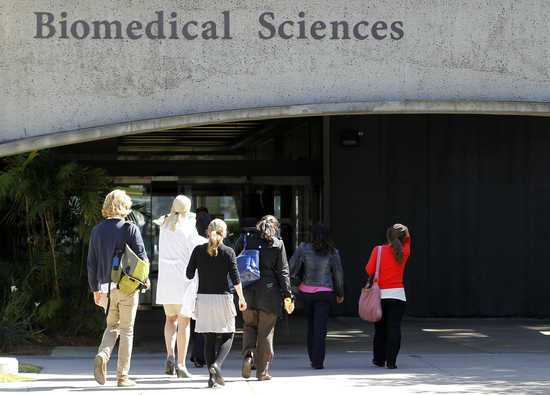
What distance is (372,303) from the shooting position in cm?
1092

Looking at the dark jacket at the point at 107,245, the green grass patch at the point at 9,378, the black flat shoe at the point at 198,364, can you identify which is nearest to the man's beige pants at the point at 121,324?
the dark jacket at the point at 107,245

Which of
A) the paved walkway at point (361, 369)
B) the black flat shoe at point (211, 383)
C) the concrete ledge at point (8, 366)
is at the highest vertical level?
the concrete ledge at point (8, 366)

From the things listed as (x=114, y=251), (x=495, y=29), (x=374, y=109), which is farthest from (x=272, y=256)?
(x=495, y=29)

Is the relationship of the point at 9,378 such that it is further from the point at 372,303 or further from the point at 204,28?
the point at 204,28

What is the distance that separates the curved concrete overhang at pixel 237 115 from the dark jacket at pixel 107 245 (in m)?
2.43

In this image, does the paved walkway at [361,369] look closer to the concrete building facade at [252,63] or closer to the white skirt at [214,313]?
the white skirt at [214,313]

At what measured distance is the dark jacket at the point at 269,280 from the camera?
9.93m

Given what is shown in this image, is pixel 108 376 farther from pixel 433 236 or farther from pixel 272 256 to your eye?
pixel 433 236

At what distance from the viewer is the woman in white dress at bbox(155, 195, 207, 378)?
9.72 m

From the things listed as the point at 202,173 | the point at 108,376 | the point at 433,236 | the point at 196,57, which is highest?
the point at 196,57

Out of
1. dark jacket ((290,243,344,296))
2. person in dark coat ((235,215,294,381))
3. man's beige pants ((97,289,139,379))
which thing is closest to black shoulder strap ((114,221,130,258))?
man's beige pants ((97,289,139,379))

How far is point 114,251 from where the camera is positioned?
30.4ft

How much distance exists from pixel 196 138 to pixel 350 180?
285cm

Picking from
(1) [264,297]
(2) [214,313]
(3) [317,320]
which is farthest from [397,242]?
(2) [214,313]
